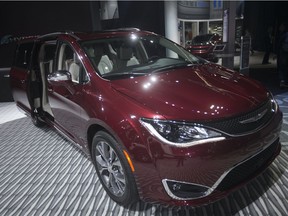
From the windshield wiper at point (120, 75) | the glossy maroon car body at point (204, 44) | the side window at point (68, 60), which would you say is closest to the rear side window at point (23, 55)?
the side window at point (68, 60)

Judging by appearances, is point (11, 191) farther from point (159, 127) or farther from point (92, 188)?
point (159, 127)

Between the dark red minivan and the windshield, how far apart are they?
0.5 inches

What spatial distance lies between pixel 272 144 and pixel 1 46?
9.38 m

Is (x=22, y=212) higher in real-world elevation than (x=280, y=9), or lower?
lower

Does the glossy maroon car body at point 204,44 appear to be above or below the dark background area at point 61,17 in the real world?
below

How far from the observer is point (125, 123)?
6.31ft

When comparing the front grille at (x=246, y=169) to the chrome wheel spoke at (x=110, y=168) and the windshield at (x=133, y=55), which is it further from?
the windshield at (x=133, y=55)

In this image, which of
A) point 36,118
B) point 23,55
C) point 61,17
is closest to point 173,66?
point 36,118

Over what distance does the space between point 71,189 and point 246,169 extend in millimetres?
1654

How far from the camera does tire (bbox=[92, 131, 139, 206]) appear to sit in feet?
6.68

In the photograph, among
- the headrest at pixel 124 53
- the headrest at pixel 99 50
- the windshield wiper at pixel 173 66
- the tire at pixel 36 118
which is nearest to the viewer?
the windshield wiper at pixel 173 66

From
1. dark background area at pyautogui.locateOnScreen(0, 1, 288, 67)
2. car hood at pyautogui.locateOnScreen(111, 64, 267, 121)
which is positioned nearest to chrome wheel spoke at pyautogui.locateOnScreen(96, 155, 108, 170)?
car hood at pyautogui.locateOnScreen(111, 64, 267, 121)

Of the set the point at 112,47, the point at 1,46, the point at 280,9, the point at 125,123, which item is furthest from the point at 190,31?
the point at 125,123

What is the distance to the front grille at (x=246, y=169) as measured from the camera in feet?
6.18
